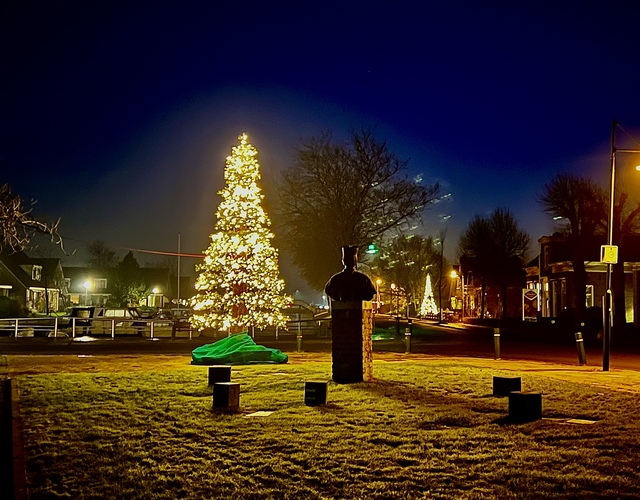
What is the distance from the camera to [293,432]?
1011cm

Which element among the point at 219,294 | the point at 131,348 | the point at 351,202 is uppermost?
the point at 351,202

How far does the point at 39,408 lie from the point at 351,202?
93.4 feet

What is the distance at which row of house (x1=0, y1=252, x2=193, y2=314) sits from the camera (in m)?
73.5

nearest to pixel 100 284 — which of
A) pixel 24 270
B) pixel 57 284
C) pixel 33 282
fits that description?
pixel 57 284

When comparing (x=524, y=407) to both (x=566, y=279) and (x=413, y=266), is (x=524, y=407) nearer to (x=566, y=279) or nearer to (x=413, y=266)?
(x=566, y=279)

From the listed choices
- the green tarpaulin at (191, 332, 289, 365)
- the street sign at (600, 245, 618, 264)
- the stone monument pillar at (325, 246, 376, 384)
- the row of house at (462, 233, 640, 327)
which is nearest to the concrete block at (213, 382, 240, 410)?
the stone monument pillar at (325, 246, 376, 384)

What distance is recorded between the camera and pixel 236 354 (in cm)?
→ 2209

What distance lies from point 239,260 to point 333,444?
22.0 m

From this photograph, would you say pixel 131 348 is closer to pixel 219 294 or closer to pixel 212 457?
pixel 219 294

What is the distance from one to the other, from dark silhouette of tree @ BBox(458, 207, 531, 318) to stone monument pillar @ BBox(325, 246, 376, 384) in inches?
2460

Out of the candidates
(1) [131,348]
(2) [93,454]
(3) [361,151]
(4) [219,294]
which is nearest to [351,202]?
(3) [361,151]

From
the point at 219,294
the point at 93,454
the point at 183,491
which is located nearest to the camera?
the point at 183,491

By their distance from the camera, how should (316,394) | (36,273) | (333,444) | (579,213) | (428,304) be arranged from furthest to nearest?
(428,304) → (36,273) → (579,213) → (316,394) → (333,444)

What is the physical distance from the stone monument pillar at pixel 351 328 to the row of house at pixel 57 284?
42.1 metres
